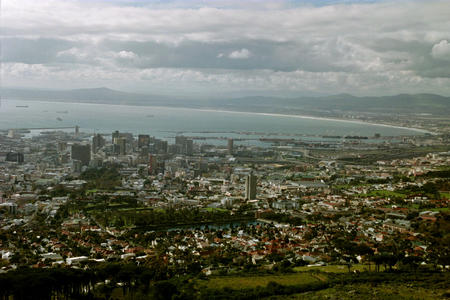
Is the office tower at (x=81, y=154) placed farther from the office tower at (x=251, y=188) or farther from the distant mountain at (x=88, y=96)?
the distant mountain at (x=88, y=96)

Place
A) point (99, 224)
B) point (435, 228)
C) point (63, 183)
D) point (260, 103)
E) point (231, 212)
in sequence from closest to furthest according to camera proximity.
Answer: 1. point (435, 228)
2. point (99, 224)
3. point (231, 212)
4. point (63, 183)
5. point (260, 103)

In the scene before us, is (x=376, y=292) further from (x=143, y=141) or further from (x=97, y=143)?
(x=143, y=141)

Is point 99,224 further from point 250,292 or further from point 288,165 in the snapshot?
point 288,165

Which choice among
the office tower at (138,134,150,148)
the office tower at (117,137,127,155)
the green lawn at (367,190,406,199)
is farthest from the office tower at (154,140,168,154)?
the green lawn at (367,190,406,199)

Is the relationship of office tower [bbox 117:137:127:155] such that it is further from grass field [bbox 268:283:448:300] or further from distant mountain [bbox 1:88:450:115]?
distant mountain [bbox 1:88:450:115]

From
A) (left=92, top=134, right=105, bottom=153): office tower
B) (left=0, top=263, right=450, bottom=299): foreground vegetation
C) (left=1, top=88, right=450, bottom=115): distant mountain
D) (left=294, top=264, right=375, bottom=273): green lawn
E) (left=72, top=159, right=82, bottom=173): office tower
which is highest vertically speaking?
(left=1, top=88, right=450, bottom=115): distant mountain

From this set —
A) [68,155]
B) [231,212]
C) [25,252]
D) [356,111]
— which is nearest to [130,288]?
[25,252]
